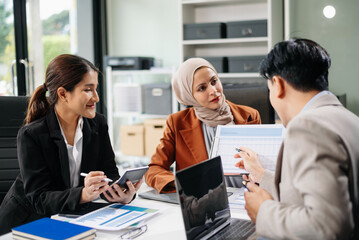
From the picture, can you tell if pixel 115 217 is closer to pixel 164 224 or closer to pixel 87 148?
pixel 164 224

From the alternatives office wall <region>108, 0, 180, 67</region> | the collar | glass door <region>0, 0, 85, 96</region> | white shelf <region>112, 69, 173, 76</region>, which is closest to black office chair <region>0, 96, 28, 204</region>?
the collar

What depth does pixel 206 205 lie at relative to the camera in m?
1.21

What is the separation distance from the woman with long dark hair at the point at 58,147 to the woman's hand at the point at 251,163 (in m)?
0.41

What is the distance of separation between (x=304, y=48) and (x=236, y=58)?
9.16 feet

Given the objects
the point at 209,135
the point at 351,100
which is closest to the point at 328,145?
the point at 209,135

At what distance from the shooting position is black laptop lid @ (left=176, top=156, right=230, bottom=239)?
1106 millimetres

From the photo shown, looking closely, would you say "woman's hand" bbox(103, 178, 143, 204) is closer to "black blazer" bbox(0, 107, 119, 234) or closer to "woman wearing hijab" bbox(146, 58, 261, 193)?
"black blazer" bbox(0, 107, 119, 234)

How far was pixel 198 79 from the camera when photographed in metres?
2.02

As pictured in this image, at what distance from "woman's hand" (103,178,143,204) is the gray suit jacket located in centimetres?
69

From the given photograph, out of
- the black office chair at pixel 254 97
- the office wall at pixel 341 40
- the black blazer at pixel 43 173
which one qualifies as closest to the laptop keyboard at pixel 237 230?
the black blazer at pixel 43 173

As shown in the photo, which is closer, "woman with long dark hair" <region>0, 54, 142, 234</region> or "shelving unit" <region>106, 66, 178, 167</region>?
"woman with long dark hair" <region>0, 54, 142, 234</region>

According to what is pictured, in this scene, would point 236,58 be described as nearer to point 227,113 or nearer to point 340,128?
point 227,113

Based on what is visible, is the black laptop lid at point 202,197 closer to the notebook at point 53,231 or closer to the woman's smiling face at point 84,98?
the notebook at point 53,231

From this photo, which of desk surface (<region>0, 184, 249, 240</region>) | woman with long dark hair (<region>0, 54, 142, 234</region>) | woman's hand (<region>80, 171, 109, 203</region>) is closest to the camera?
desk surface (<region>0, 184, 249, 240</region>)
